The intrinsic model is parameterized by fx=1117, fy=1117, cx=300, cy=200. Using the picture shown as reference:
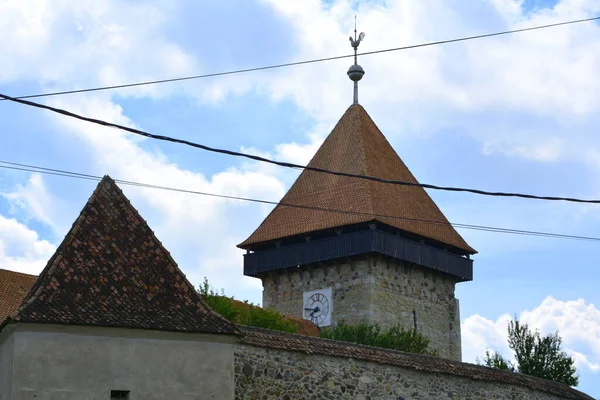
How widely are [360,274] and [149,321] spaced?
58.8 feet

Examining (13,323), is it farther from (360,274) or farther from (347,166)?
(347,166)

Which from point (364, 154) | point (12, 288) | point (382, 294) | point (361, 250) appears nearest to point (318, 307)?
point (382, 294)

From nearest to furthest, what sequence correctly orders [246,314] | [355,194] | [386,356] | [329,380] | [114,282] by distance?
1. [114,282]
2. [329,380]
3. [386,356]
4. [246,314]
5. [355,194]

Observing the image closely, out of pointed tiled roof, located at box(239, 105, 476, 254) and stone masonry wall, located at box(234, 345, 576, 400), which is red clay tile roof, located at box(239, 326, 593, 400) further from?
pointed tiled roof, located at box(239, 105, 476, 254)

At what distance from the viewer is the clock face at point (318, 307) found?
107 feet

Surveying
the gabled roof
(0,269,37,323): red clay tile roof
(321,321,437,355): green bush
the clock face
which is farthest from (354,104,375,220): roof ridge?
the gabled roof

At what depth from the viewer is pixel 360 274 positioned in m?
32.4

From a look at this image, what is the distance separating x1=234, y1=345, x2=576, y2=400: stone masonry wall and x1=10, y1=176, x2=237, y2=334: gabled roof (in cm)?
128

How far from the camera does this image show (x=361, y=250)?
32031 mm

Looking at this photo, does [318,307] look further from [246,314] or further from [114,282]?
[114,282]

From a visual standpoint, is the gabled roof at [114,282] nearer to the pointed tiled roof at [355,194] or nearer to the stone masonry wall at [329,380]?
the stone masonry wall at [329,380]

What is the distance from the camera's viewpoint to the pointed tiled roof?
33.5m

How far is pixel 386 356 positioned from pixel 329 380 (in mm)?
1481

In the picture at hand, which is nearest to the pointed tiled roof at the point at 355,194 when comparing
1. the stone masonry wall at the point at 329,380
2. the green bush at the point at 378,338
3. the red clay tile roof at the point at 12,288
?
the green bush at the point at 378,338
